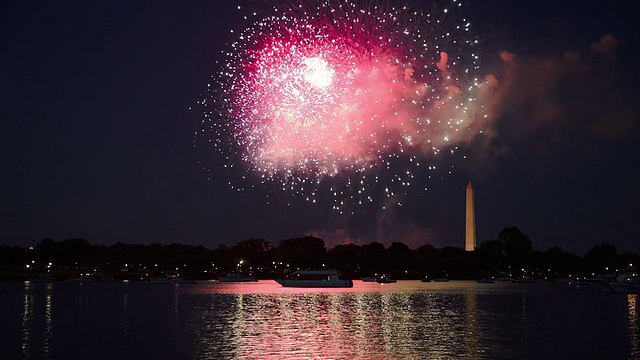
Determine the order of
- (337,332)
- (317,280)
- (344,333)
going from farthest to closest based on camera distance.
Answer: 1. (317,280)
2. (337,332)
3. (344,333)

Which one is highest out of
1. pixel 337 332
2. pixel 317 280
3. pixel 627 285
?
pixel 337 332

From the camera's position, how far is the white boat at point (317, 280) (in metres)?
181

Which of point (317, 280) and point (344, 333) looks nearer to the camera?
point (344, 333)

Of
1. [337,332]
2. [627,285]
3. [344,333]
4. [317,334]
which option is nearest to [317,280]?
[627,285]

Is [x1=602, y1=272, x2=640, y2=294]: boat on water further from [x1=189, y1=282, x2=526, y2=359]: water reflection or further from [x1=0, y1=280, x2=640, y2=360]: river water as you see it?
[x1=189, y1=282, x2=526, y2=359]: water reflection


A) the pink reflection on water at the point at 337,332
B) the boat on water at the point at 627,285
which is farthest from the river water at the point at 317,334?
the boat on water at the point at 627,285

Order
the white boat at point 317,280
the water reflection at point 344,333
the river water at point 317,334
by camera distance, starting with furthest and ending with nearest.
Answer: the white boat at point 317,280 < the river water at point 317,334 < the water reflection at point 344,333

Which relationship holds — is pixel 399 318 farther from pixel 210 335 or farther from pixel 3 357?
pixel 3 357

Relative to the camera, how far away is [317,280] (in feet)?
609

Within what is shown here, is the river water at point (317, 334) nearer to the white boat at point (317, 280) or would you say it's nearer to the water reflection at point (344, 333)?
the water reflection at point (344, 333)

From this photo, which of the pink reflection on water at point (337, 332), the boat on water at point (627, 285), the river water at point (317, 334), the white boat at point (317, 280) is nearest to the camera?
the pink reflection on water at point (337, 332)

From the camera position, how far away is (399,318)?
7344 centimetres

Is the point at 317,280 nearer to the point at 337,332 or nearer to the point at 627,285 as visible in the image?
the point at 627,285

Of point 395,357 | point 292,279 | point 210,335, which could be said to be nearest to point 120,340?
point 210,335
